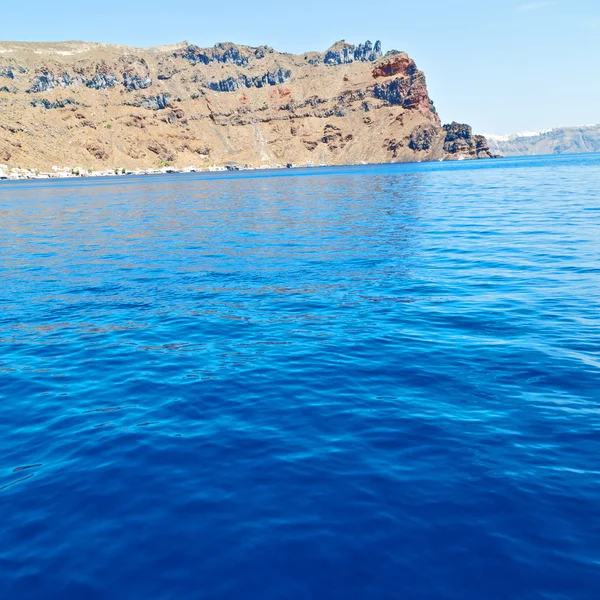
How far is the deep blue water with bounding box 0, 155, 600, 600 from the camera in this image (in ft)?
21.7

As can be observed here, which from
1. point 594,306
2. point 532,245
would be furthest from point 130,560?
point 532,245

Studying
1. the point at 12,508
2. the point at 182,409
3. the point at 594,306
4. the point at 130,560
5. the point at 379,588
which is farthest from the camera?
the point at 594,306

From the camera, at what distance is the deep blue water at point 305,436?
261 inches

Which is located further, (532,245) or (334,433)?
(532,245)

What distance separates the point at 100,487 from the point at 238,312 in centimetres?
1022

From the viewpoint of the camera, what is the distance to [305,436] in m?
9.88

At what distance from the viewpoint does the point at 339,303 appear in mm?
18938

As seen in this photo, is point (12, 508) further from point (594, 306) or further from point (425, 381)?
point (594, 306)

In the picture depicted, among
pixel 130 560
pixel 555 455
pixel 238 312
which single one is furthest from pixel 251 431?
pixel 238 312

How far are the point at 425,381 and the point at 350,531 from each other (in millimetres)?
5420

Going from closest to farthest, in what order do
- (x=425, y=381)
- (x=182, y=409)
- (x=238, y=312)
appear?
(x=182, y=409) → (x=425, y=381) → (x=238, y=312)

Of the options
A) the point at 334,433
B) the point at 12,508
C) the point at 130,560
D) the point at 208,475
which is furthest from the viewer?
the point at 334,433

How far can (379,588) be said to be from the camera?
6.23 m

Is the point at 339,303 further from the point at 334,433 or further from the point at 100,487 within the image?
the point at 100,487
